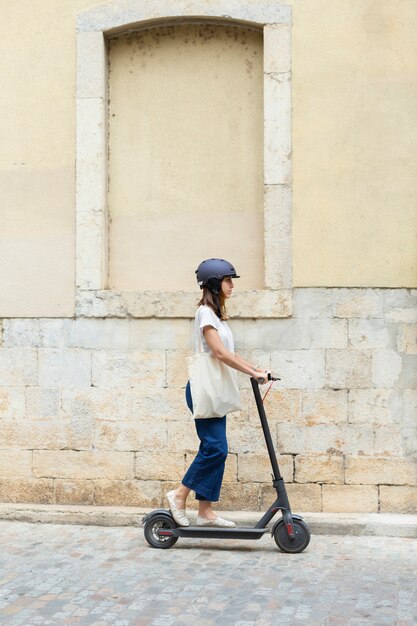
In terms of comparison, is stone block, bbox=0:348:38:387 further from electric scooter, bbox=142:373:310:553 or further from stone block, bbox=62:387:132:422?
electric scooter, bbox=142:373:310:553

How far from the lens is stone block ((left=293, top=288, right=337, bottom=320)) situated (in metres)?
6.91

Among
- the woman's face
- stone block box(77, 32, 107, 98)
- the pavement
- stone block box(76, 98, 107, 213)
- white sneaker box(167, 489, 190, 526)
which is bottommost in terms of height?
the pavement

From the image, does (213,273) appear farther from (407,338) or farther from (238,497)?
(238,497)

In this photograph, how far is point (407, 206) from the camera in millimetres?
6852

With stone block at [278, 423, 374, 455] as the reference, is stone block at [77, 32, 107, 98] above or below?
above

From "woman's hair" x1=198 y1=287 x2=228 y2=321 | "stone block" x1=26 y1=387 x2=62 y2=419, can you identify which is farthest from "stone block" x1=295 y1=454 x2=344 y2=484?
"stone block" x1=26 y1=387 x2=62 y2=419

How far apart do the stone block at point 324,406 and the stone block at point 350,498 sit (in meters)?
0.47

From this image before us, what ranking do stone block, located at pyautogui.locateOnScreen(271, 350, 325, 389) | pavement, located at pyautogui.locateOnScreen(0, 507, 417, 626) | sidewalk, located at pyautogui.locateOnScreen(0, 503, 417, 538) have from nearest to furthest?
pavement, located at pyautogui.locateOnScreen(0, 507, 417, 626) < sidewalk, located at pyautogui.locateOnScreen(0, 503, 417, 538) < stone block, located at pyautogui.locateOnScreen(271, 350, 325, 389)

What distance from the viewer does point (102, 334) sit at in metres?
7.20

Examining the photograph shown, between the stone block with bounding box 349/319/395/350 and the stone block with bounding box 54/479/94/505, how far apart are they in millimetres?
2217

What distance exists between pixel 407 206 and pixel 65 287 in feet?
8.51

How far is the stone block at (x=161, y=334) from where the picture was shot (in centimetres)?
707

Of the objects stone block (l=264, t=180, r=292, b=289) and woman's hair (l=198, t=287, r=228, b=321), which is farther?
stone block (l=264, t=180, r=292, b=289)

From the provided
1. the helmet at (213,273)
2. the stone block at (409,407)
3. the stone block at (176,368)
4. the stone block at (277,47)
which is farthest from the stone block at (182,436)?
the stone block at (277,47)
